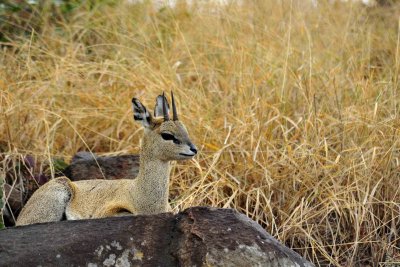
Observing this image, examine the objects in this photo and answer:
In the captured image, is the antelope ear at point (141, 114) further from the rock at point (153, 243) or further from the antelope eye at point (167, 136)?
the rock at point (153, 243)

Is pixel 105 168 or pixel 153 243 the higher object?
pixel 153 243

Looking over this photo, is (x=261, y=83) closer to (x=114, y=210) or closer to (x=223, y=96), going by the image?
(x=223, y=96)

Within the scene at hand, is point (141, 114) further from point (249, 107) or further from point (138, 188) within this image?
point (249, 107)

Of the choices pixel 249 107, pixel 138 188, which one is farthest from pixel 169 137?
pixel 249 107

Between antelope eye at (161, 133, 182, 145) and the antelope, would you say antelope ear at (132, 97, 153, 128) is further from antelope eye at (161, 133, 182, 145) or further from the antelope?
antelope eye at (161, 133, 182, 145)

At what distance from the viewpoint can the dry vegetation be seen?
6371mm

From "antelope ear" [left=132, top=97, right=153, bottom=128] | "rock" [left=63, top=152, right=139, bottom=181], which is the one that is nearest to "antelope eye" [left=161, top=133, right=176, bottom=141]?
"antelope ear" [left=132, top=97, right=153, bottom=128]

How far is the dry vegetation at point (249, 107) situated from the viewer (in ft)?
20.9

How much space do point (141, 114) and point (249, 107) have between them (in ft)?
5.80

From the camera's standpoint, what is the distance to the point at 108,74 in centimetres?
805

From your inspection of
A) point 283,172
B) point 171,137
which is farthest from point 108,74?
point 171,137

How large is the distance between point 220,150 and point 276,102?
111 centimetres

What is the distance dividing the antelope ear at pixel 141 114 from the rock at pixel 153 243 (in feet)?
3.70

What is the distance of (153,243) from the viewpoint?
177 inches
